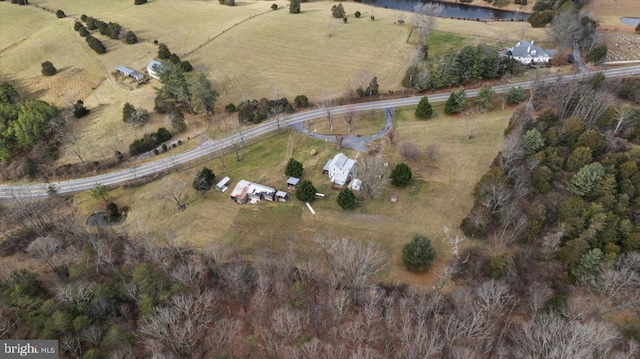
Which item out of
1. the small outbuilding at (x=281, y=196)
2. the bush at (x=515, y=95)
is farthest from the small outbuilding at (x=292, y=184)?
the bush at (x=515, y=95)

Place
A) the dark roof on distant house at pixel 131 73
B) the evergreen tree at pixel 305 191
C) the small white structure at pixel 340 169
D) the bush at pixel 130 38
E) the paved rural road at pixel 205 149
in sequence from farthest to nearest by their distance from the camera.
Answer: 1. the bush at pixel 130 38
2. the dark roof on distant house at pixel 131 73
3. the paved rural road at pixel 205 149
4. the small white structure at pixel 340 169
5. the evergreen tree at pixel 305 191

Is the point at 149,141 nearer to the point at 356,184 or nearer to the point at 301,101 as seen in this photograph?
the point at 301,101

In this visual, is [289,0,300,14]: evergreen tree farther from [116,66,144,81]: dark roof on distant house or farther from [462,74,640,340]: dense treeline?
[462,74,640,340]: dense treeline

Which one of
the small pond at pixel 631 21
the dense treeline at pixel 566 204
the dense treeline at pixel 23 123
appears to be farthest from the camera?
the small pond at pixel 631 21

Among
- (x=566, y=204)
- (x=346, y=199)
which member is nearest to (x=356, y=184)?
(x=346, y=199)

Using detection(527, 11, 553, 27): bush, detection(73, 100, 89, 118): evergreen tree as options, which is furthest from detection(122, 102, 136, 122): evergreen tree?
detection(527, 11, 553, 27): bush

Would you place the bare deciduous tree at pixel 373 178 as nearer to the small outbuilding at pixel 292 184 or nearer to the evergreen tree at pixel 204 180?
the small outbuilding at pixel 292 184

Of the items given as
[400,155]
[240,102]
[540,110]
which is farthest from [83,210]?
[540,110]
